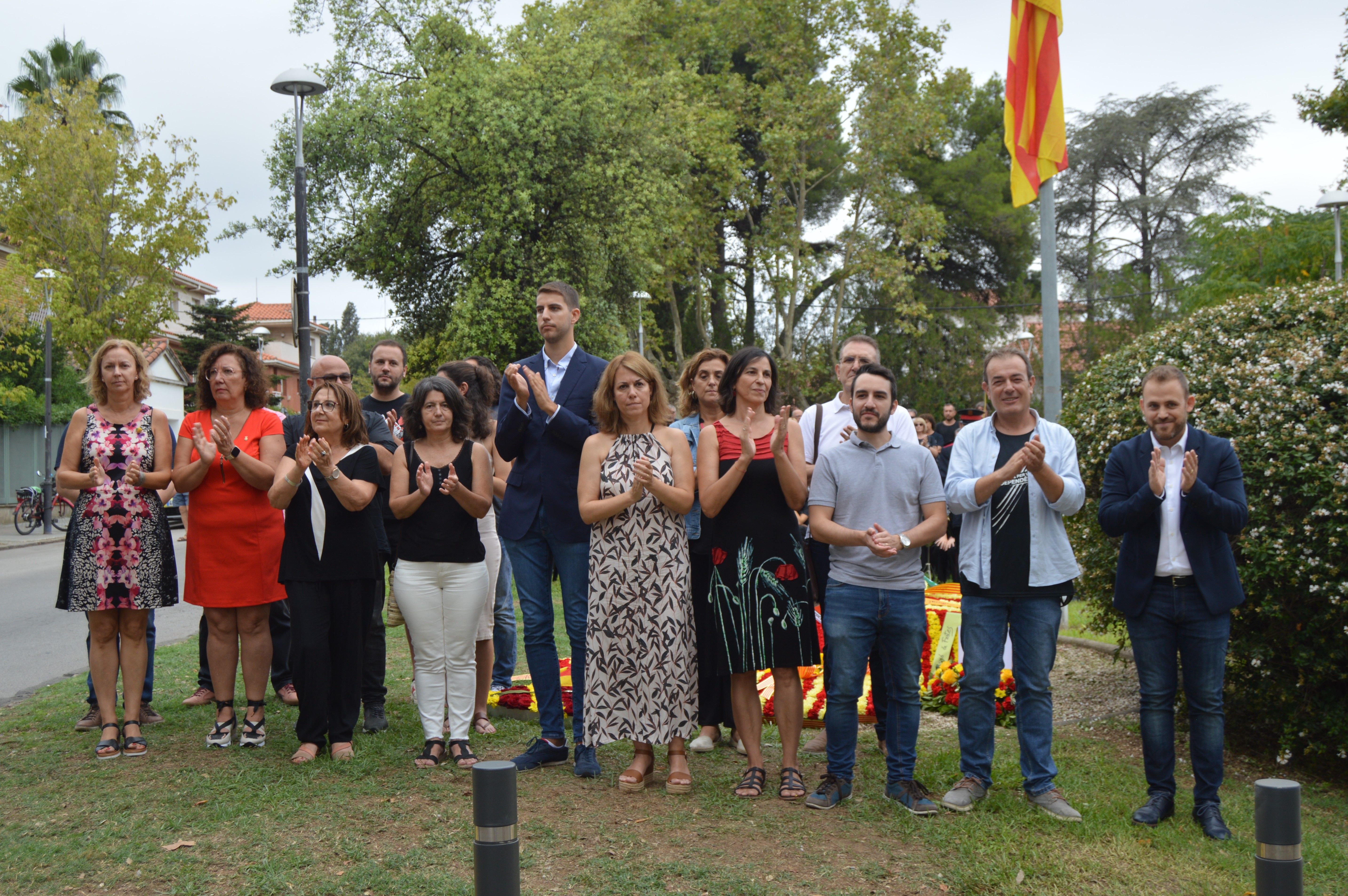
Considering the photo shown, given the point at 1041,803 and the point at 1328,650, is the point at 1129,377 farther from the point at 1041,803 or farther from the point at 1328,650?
the point at 1041,803

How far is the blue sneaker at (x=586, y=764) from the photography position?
523 cm

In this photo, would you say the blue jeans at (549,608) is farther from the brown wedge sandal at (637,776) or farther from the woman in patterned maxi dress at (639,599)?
the brown wedge sandal at (637,776)

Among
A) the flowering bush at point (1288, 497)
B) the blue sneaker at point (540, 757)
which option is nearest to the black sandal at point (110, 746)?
the blue sneaker at point (540, 757)

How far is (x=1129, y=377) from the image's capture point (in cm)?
646

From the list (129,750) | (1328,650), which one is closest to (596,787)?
(129,750)

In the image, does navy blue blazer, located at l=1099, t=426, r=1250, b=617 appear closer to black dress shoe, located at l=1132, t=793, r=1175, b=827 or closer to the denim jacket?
black dress shoe, located at l=1132, t=793, r=1175, b=827

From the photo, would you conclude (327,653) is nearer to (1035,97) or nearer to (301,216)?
(1035,97)

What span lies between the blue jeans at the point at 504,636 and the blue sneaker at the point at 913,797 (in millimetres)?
3104

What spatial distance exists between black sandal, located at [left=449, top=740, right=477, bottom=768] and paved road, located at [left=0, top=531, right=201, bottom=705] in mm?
4155

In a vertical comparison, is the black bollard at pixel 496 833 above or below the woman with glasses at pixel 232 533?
below

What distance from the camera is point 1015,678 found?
4816 millimetres

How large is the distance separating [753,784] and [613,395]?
205 cm

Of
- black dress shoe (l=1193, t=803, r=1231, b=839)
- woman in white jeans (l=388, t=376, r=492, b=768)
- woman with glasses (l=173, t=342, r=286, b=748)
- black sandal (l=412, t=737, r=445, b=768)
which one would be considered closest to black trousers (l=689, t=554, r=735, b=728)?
woman in white jeans (l=388, t=376, r=492, b=768)

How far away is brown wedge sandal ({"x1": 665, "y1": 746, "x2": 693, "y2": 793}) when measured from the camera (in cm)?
495
